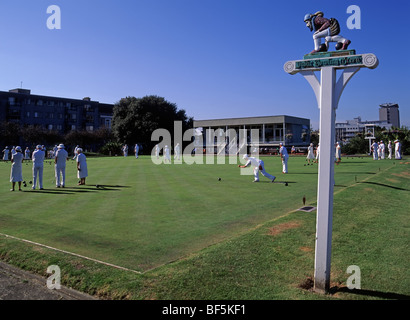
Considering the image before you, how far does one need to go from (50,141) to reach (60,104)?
79.9ft

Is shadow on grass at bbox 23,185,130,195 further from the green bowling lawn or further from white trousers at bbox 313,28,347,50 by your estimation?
white trousers at bbox 313,28,347,50

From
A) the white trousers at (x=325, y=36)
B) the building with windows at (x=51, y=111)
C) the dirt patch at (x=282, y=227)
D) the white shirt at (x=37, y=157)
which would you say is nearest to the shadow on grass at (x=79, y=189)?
the white shirt at (x=37, y=157)

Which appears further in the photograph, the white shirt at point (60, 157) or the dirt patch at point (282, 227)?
the white shirt at point (60, 157)

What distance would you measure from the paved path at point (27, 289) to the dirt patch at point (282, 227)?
422cm

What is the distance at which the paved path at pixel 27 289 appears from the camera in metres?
5.28

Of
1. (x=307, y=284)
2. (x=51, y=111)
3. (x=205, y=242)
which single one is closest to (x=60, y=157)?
(x=205, y=242)

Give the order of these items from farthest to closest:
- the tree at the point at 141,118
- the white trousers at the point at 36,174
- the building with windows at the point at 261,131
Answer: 1. the building with windows at the point at 261,131
2. the tree at the point at 141,118
3. the white trousers at the point at 36,174

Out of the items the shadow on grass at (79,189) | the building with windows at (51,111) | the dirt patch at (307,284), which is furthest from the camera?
the building with windows at (51,111)

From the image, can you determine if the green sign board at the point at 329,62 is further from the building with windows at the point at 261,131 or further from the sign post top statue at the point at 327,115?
the building with windows at the point at 261,131

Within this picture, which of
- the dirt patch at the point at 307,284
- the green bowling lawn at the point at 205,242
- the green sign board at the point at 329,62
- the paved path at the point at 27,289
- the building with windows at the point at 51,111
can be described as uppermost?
the building with windows at the point at 51,111

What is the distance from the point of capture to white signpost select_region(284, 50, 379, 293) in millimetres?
5031

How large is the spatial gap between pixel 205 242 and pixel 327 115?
390 cm

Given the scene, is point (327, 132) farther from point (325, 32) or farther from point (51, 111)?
point (51, 111)

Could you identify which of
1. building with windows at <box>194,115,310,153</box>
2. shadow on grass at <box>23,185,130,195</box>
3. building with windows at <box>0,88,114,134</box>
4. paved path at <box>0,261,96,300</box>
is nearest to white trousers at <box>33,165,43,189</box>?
shadow on grass at <box>23,185,130,195</box>
